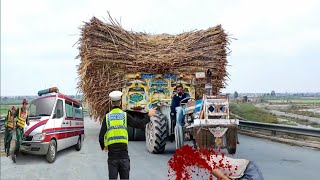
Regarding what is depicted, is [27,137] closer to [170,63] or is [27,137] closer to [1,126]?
[1,126]

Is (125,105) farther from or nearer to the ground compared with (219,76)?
nearer to the ground

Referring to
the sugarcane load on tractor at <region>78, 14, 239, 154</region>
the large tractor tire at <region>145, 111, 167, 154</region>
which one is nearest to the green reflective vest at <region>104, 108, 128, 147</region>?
the large tractor tire at <region>145, 111, 167, 154</region>

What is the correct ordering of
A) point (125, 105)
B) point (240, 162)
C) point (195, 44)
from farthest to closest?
1. point (195, 44)
2. point (125, 105)
3. point (240, 162)

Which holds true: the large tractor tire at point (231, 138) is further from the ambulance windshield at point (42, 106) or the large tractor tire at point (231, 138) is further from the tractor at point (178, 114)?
the ambulance windshield at point (42, 106)

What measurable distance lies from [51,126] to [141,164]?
2554mm

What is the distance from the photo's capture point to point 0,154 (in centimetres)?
1191

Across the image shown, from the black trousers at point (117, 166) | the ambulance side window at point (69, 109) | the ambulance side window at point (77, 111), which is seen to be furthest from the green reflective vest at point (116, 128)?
the ambulance side window at point (77, 111)

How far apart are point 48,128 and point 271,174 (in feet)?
18.2

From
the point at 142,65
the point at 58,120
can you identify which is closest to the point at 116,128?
the point at 58,120

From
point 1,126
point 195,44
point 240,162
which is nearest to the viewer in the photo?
point 240,162

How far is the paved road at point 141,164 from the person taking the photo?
354 inches

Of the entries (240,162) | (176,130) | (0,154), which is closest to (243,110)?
(176,130)

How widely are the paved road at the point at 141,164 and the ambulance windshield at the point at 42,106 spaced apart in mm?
1179

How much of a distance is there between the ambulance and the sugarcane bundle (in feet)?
9.40
